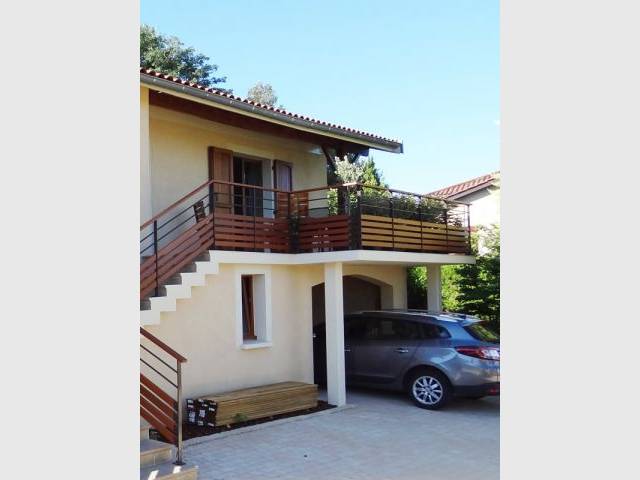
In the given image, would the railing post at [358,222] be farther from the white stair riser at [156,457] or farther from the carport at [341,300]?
the white stair riser at [156,457]

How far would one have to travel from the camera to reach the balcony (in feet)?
35.2

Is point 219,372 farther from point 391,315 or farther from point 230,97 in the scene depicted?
point 230,97

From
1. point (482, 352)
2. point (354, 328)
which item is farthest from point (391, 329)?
point (482, 352)

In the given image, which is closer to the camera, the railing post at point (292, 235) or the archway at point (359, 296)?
the railing post at point (292, 235)

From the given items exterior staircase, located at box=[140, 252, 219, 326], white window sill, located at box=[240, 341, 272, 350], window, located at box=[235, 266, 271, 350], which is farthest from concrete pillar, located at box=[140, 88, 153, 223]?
white window sill, located at box=[240, 341, 272, 350]

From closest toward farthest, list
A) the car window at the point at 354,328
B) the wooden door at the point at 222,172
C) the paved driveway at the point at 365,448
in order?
the paved driveway at the point at 365,448 < the wooden door at the point at 222,172 < the car window at the point at 354,328

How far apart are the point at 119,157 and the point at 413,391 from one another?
378 inches

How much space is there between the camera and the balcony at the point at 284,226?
35.2 ft

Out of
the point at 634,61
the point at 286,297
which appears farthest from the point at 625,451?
the point at 286,297

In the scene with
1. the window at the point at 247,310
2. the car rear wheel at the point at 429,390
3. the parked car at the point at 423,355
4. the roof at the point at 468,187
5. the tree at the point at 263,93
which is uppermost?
the tree at the point at 263,93

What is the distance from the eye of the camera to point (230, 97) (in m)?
11.5

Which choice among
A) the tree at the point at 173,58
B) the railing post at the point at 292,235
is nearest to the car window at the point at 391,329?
the railing post at the point at 292,235

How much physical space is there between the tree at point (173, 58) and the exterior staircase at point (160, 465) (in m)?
29.9

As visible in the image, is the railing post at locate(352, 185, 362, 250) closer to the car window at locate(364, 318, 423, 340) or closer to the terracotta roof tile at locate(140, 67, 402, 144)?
the car window at locate(364, 318, 423, 340)
